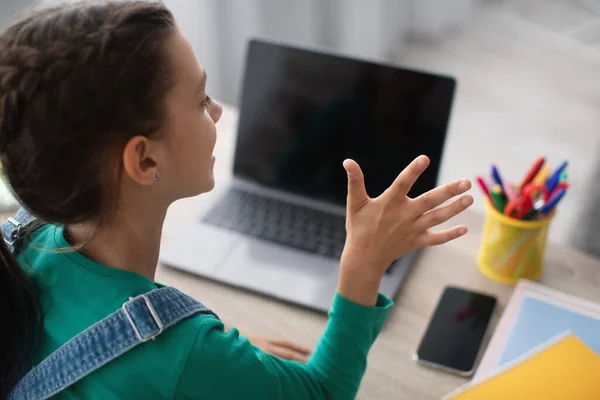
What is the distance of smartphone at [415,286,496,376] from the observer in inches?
32.9

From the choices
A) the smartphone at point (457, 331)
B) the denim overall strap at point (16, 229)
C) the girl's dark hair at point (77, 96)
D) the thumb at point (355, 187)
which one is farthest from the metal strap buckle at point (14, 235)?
the smartphone at point (457, 331)

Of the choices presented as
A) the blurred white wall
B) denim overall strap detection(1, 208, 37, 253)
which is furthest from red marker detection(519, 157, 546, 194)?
the blurred white wall

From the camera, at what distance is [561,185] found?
3.03ft

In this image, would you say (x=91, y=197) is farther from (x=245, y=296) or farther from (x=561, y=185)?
(x=561, y=185)

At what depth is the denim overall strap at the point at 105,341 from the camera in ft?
2.03

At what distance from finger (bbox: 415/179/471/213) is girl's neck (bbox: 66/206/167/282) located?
0.26m

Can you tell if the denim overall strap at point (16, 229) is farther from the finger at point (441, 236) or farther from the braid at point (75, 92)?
the finger at point (441, 236)

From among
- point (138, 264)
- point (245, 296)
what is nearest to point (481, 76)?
point (245, 296)

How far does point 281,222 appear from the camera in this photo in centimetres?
108

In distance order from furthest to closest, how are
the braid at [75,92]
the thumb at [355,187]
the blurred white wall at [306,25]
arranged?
the blurred white wall at [306,25] → the thumb at [355,187] → the braid at [75,92]

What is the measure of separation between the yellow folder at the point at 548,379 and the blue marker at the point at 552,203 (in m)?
0.19

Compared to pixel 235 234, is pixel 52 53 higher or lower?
higher

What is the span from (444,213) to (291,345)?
29cm

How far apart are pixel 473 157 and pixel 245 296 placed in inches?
63.8
